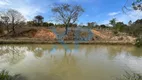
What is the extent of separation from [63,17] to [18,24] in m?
6.94

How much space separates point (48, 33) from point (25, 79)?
54.3 feet

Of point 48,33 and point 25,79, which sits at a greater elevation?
point 48,33

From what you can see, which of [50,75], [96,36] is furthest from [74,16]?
[50,75]

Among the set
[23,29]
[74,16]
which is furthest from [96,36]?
[23,29]

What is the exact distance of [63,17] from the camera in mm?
20016

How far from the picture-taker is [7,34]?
63.2 ft

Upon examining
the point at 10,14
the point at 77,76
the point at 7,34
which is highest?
the point at 10,14

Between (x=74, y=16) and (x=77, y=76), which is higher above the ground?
(x=74, y=16)

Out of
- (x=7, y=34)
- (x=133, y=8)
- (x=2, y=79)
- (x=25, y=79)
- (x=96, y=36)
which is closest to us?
(x=133, y=8)

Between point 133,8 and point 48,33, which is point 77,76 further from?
point 48,33

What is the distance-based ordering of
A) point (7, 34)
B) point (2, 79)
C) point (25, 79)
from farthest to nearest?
point (7, 34) < point (25, 79) < point (2, 79)

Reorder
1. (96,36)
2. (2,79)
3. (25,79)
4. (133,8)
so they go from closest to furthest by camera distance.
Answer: (133,8) < (2,79) < (25,79) < (96,36)

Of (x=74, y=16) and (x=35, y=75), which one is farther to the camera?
(x=74, y=16)

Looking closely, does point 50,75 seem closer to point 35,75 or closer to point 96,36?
point 35,75
